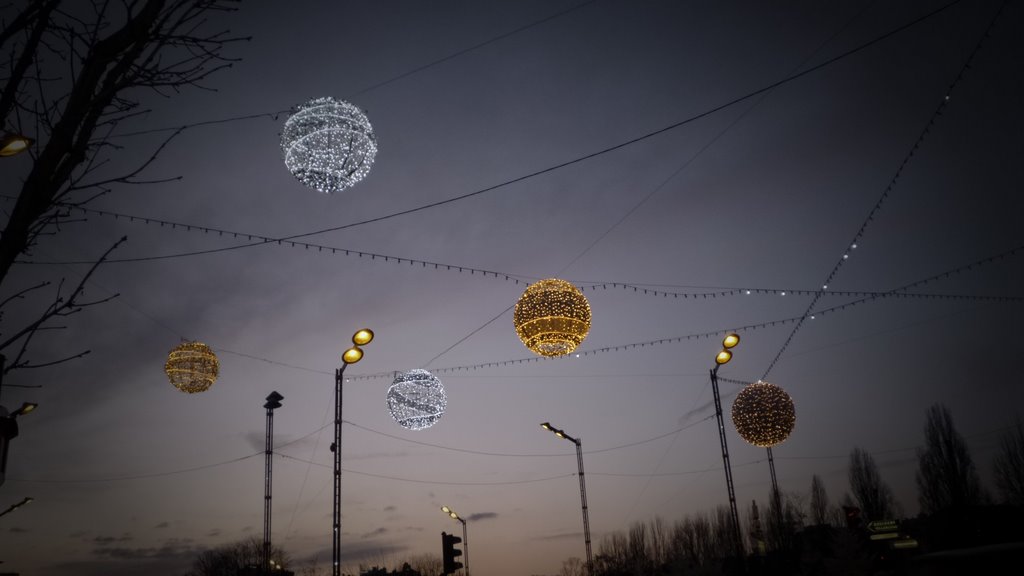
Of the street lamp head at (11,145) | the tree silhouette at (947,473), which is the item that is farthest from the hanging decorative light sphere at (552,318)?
Result: the tree silhouette at (947,473)

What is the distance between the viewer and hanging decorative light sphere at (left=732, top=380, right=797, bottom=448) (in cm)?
1551

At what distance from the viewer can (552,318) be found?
38.4 ft

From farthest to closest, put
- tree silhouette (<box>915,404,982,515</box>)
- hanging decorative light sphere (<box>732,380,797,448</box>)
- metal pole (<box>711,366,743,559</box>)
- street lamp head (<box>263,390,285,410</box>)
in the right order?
tree silhouette (<box>915,404,982,515</box>) → street lamp head (<box>263,390,285,410</box>) → hanging decorative light sphere (<box>732,380,797,448</box>) → metal pole (<box>711,366,743,559</box>)

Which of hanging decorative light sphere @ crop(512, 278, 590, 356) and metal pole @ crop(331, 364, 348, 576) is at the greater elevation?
hanging decorative light sphere @ crop(512, 278, 590, 356)

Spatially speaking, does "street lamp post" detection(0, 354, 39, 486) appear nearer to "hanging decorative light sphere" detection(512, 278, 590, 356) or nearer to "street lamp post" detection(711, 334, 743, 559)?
"hanging decorative light sphere" detection(512, 278, 590, 356)

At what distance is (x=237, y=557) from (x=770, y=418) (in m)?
52.6

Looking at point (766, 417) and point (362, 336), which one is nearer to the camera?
point (362, 336)

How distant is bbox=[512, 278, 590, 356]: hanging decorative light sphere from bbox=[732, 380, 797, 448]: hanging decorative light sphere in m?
5.81

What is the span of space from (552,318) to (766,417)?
22.2 feet

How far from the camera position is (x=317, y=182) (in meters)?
10.1

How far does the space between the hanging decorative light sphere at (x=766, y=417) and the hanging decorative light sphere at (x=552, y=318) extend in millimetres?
5808

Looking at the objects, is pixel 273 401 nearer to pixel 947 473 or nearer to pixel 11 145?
pixel 11 145

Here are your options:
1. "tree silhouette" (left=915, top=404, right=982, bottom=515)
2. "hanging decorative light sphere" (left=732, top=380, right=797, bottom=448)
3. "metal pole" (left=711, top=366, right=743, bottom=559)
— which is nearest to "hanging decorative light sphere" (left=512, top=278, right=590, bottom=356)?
"metal pole" (left=711, top=366, right=743, bottom=559)

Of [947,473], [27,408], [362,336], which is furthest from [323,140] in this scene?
[947,473]
